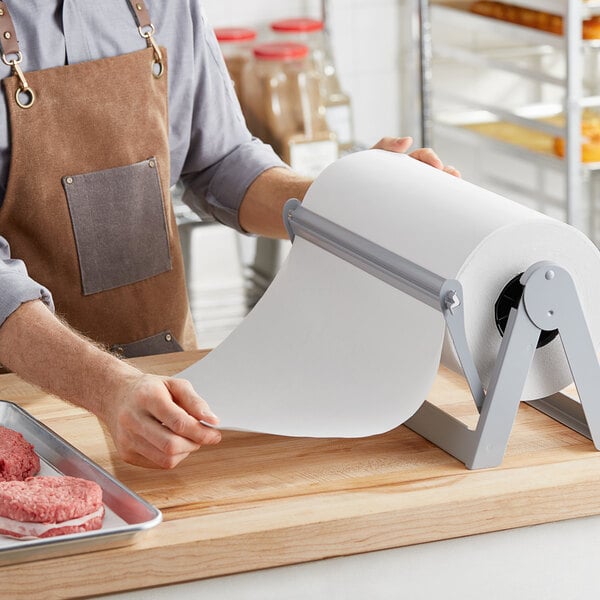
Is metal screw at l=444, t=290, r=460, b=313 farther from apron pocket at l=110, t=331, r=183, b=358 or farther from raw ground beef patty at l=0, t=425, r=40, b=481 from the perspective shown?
apron pocket at l=110, t=331, r=183, b=358

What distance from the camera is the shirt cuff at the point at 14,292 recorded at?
1212mm

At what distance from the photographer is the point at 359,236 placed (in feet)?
3.96

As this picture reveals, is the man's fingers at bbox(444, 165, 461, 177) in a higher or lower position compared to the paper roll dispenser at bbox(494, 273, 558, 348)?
higher

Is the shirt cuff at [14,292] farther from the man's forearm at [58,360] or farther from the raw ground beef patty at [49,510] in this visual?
the raw ground beef patty at [49,510]

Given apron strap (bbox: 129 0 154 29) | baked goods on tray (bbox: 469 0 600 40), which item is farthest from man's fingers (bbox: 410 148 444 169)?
baked goods on tray (bbox: 469 0 600 40)

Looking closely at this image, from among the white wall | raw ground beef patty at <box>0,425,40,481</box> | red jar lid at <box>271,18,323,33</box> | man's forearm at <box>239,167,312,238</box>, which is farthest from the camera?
the white wall

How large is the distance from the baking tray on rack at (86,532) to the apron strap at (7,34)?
1.59ft

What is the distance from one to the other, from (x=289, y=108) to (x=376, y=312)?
4.74 ft

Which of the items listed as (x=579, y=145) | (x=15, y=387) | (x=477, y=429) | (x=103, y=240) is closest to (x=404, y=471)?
(x=477, y=429)

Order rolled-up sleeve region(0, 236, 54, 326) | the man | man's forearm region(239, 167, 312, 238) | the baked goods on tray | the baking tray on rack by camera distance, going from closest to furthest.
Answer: the baking tray on rack < rolled-up sleeve region(0, 236, 54, 326) < the man < man's forearm region(239, 167, 312, 238) < the baked goods on tray

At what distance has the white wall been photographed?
117 inches

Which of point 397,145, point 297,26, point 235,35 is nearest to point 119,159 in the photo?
point 397,145

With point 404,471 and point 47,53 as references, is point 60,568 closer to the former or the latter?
point 404,471

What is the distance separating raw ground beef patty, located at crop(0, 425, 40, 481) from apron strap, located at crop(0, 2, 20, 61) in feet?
1.71
